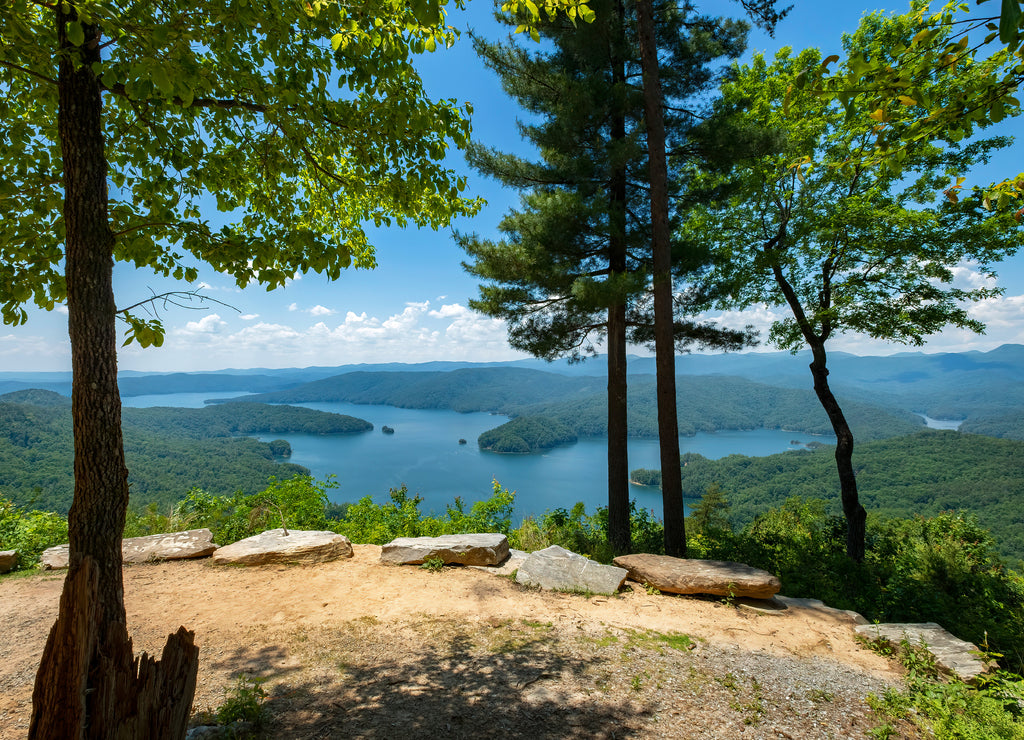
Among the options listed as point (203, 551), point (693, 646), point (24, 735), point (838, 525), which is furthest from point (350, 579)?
point (838, 525)

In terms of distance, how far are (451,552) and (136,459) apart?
39851 millimetres

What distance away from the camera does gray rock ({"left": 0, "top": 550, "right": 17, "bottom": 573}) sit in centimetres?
535

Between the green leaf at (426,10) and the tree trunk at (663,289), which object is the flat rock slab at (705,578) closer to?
the tree trunk at (663,289)

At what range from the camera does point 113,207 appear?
9.52ft

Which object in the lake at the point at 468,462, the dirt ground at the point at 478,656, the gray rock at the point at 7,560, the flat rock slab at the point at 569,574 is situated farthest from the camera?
the lake at the point at 468,462

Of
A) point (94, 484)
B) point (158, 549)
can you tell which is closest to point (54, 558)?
point (158, 549)

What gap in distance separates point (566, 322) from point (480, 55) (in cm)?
489

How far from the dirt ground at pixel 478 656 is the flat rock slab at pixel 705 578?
16cm

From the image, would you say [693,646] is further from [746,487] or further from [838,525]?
[746,487]

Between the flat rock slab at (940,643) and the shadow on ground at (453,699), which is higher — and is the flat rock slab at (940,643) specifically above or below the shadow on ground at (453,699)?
below

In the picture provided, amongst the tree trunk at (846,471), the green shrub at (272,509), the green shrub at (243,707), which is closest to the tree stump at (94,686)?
the green shrub at (243,707)

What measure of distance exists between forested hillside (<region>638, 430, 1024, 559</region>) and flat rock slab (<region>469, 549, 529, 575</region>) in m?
20.5

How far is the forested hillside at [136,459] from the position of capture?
20.0 meters

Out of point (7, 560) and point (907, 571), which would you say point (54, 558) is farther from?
point (907, 571)
